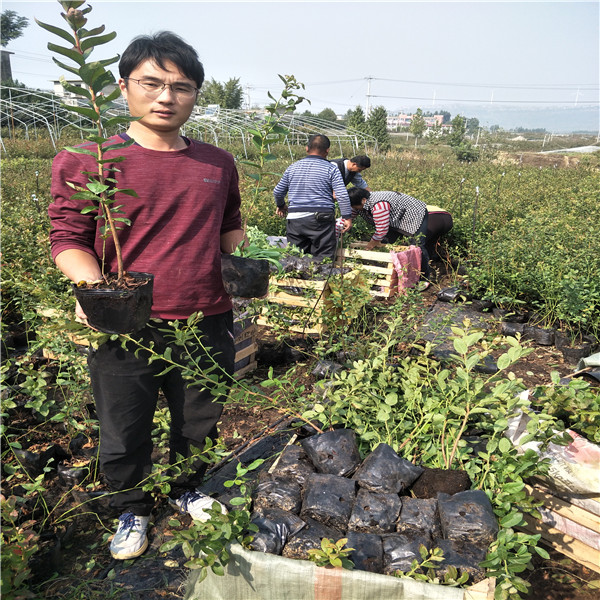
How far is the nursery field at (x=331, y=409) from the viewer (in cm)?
165

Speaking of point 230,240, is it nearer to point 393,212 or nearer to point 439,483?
point 439,483

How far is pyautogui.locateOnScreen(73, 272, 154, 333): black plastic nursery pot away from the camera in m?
1.39

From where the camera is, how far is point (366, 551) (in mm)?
1424

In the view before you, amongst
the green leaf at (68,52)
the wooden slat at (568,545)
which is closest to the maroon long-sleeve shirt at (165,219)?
the green leaf at (68,52)

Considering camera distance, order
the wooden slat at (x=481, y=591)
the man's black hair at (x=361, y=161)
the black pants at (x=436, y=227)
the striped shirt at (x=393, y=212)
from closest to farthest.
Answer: the wooden slat at (x=481, y=591), the man's black hair at (x=361, y=161), the striped shirt at (x=393, y=212), the black pants at (x=436, y=227)

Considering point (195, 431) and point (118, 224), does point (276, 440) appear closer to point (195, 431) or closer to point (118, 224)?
point (195, 431)

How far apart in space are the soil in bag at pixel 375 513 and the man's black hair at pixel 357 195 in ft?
13.6

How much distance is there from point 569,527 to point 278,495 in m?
1.23

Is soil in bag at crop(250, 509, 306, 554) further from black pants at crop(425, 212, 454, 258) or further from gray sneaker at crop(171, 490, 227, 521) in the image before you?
black pants at crop(425, 212, 454, 258)

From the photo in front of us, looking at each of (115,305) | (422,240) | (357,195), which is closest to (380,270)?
(357,195)

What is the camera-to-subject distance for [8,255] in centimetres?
390

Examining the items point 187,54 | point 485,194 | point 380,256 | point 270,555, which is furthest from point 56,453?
point 485,194

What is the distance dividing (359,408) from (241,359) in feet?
5.39

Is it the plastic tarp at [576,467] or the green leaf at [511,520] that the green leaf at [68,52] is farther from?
the plastic tarp at [576,467]
